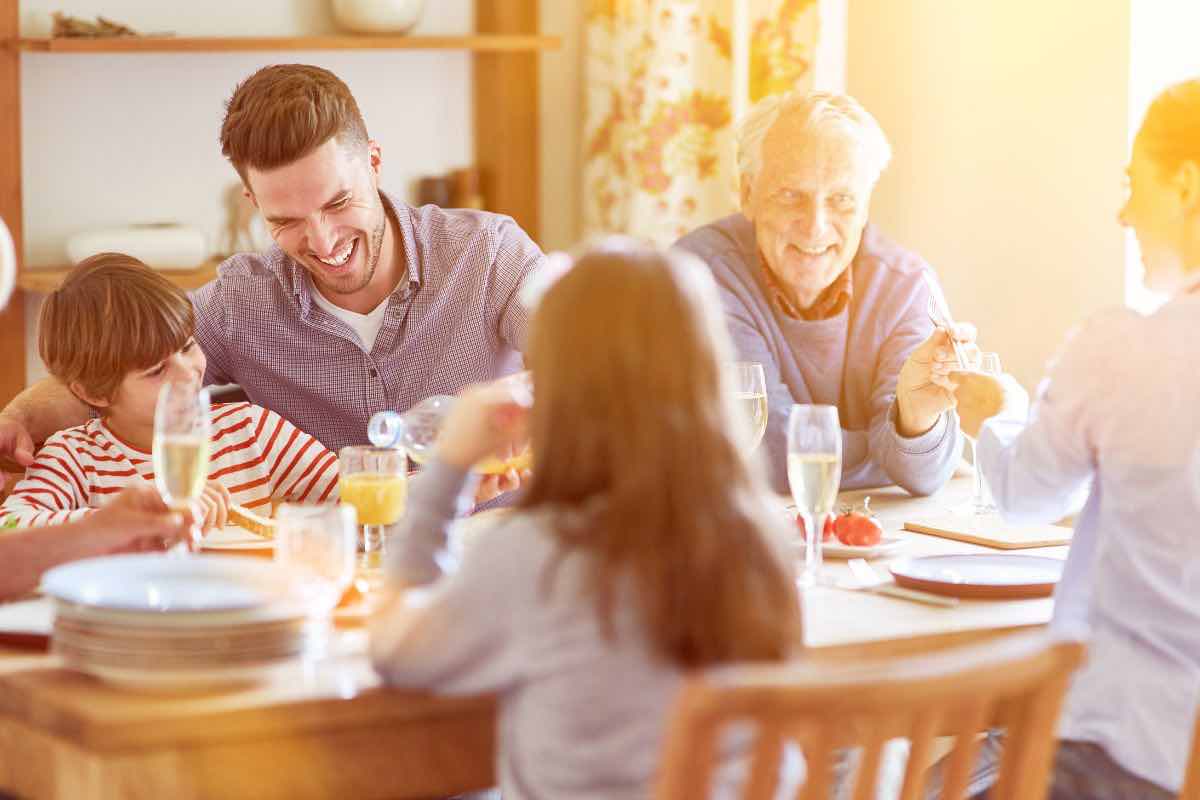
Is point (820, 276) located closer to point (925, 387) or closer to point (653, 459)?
point (925, 387)

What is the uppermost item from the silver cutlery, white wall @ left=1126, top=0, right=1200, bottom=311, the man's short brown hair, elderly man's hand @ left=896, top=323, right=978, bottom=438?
white wall @ left=1126, top=0, right=1200, bottom=311

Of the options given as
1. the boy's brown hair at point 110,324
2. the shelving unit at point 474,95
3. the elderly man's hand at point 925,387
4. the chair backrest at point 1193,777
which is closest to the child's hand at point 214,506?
the boy's brown hair at point 110,324

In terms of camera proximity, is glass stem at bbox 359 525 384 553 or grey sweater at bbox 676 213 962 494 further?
grey sweater at bbox 676 213 962 494

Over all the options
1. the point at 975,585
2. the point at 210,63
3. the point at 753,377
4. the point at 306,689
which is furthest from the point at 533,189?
the point at 306,689

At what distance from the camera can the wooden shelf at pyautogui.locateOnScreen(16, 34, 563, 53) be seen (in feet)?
13.1

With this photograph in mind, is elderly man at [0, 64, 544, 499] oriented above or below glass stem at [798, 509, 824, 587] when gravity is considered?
above

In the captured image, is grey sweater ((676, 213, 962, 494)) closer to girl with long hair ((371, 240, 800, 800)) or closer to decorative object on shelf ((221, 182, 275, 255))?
girl with long hair ((371, 240, 800, 800))

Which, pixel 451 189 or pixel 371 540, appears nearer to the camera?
pixel 371 540

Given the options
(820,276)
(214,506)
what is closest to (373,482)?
(214,506)

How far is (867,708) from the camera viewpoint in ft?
3.77

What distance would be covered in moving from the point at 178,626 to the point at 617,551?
390 mm

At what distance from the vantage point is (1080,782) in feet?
5.47

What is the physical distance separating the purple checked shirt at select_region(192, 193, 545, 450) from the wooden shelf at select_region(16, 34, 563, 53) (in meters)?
1.50

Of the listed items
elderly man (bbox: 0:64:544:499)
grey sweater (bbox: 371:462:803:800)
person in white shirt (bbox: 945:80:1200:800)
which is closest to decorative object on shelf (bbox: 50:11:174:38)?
elderly man (bbox: 0:64:544:499)
